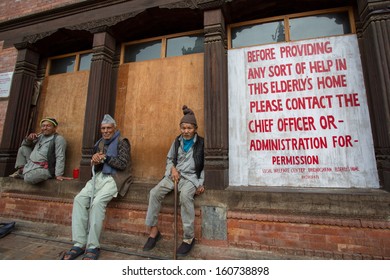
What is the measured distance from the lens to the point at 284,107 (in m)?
3.37

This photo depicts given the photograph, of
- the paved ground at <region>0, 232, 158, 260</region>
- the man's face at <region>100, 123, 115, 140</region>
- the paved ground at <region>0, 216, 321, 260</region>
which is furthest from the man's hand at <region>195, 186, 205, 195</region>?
the man's face at <region>100, 123, 115, 140</region>

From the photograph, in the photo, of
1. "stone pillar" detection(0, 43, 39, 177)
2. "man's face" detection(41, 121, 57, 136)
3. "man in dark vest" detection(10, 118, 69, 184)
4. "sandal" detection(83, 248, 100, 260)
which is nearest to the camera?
"sandal" detection(83, 248, 100, 260)

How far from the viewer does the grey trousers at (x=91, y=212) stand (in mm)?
2854

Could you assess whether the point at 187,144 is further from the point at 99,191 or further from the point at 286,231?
the point at 286,231

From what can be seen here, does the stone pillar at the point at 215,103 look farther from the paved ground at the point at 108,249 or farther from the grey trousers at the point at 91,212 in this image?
the grey trousers at the point at 91,212

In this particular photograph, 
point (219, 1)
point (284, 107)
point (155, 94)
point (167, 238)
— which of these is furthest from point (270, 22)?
point (167, 238)

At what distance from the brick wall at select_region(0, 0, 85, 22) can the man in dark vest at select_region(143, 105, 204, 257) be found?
12.9 feet

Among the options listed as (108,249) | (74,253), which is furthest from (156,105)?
(74,253)

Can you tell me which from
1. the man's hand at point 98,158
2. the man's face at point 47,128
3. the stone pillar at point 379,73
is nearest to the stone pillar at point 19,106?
the man's face at point 47,128

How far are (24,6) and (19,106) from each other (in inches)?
95.6

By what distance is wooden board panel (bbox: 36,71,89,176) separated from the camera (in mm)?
4535

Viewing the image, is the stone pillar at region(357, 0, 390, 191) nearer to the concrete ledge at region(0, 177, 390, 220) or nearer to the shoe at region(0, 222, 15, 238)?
the concrete ledge at region(0, 177, 390, 220)

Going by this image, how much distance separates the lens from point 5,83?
4938 mm

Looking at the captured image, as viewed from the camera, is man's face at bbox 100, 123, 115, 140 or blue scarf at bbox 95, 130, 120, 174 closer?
blue scarf at bbox 95, 130, 120, 174
